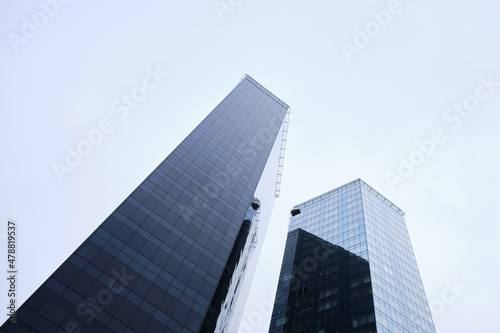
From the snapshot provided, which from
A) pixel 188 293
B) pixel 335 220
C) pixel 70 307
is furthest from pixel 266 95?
pixel 70 307

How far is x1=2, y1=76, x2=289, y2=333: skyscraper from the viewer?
34375 millimetres

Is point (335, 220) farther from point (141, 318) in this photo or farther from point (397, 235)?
point (141, 318)

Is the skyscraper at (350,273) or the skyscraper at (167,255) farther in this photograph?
the skyscraper at (350,273)

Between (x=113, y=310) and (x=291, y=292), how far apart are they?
71480mm

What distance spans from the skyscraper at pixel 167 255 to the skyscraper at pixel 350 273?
1301 inches

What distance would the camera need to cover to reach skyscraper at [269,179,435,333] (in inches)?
3137

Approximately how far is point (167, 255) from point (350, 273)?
59550 millimetres

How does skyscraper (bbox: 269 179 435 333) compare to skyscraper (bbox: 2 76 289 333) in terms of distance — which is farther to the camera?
skyscraper (bbox: 269 179 435 333)

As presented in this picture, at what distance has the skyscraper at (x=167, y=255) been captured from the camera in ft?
113

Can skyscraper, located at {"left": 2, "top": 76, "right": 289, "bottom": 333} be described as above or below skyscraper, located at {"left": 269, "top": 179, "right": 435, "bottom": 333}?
below

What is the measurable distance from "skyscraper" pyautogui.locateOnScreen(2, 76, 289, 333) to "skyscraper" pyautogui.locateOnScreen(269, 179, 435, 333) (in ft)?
108

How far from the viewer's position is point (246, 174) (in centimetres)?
6638

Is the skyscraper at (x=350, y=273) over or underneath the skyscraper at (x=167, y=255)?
→ over

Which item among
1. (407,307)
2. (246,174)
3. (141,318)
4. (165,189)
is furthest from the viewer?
(407,307)
